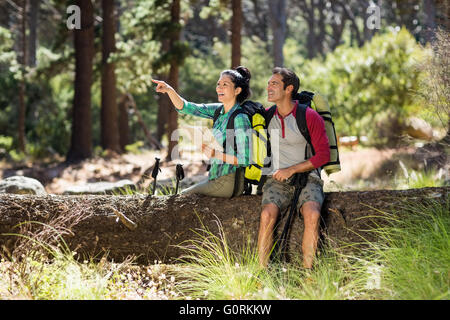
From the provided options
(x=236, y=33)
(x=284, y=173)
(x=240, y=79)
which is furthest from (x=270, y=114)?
(x=236, y=33)

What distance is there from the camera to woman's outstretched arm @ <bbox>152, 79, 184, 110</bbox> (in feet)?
16.1

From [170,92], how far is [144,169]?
32.2 feet

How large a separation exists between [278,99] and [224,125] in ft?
1.69

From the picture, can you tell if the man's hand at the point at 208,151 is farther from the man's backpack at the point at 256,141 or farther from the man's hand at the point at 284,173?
the man's hand at the point at 284,173

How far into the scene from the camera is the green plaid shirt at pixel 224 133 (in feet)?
15.7

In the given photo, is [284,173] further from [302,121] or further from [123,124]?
[123,124]

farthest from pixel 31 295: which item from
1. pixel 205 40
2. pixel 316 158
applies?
pixel 205 40

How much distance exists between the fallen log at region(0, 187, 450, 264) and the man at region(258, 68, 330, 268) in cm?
32

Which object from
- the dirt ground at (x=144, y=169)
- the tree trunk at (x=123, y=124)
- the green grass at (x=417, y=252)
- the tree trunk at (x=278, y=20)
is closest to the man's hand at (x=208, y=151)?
the green grass at (x=417, y=252)

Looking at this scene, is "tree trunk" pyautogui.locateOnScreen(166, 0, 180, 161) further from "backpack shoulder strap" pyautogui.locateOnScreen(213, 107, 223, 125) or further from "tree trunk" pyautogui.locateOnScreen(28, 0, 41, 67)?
"tree trunk" pyautogui.locateOnScreen(28, 0, 41, 67)

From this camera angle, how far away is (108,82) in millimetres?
16922

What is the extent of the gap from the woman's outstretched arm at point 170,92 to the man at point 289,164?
83 cm

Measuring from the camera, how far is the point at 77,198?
5270mm
